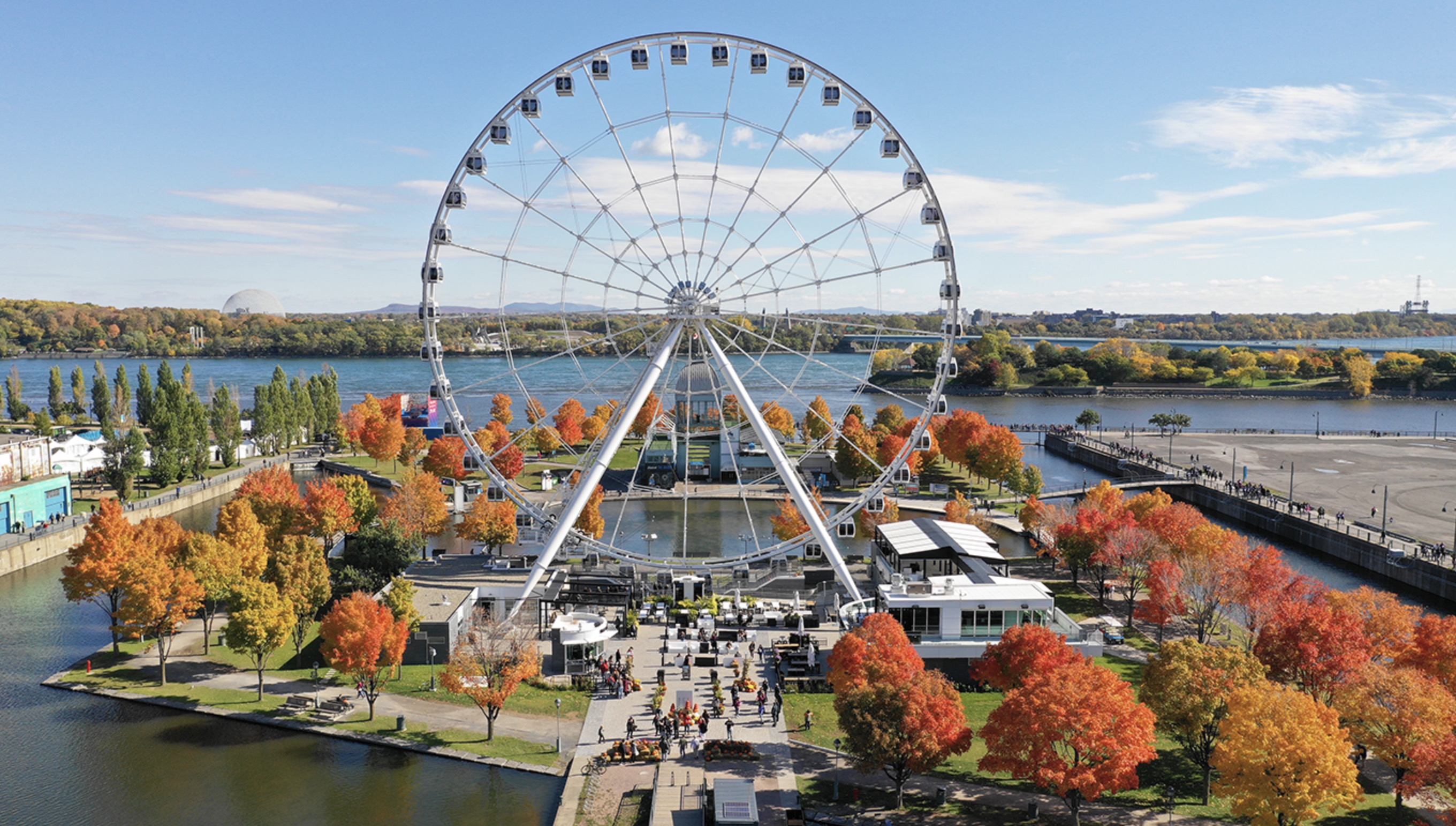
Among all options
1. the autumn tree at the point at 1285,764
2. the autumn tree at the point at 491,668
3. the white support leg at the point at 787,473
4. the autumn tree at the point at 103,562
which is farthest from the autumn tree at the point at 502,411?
the autumn tree at the point at 1285,764

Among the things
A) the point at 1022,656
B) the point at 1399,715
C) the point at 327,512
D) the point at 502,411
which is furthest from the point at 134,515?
the point at 1399,715

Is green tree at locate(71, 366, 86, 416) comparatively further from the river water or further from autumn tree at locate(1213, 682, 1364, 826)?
autumn tree at locate(1213, 682, 1364, 826)

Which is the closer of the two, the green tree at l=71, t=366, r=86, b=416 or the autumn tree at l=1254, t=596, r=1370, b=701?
the autumn tree at l=1254, t=596, r=1370, b=701

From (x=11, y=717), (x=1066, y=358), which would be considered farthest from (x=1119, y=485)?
(x=1066, y=358)

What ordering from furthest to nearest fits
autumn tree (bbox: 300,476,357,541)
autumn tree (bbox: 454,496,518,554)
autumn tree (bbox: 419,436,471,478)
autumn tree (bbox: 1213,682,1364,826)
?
autumn tree (bbox: 419,436,471,478)
autumn tree (bbox: 300,476,357,541)
autumn tree (bbox: 454,496,518,554)
autumn tree (bbox: 1213,682,1364,826)

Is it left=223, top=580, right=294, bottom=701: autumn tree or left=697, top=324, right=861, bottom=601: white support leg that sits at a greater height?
left=697, top=324, right=861, bottom=601: white support leg

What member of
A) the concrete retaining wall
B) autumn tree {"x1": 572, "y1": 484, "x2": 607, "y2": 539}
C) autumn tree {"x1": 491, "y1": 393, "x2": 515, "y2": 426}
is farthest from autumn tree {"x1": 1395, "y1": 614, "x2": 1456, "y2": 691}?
autumn tree {"x1": 491, "y1": 393, "x2": 515, "y2": 426}
